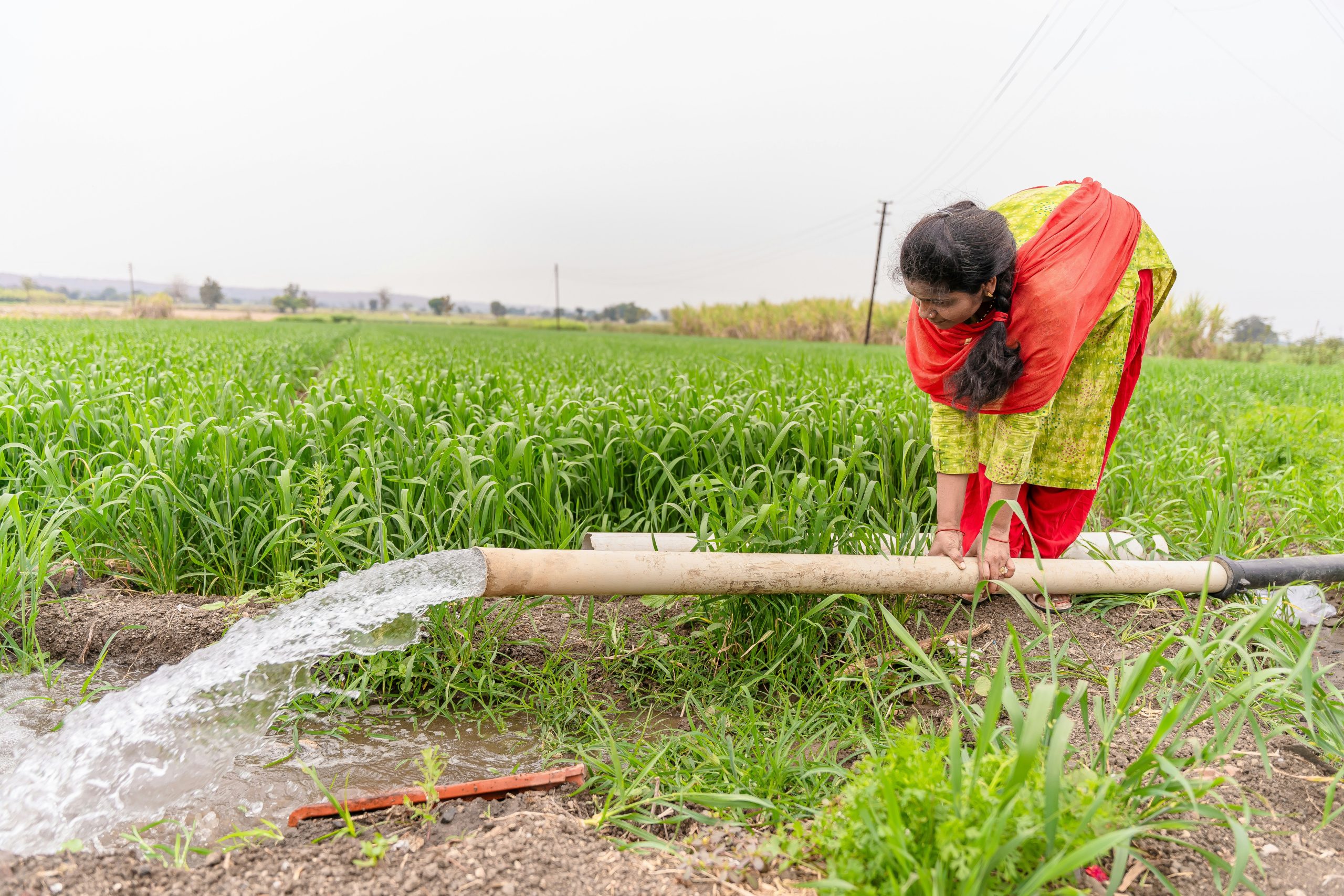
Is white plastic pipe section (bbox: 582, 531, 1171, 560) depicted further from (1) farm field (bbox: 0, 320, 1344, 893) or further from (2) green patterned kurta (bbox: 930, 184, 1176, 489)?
(2) green patterned kurta (bbox: 930, 184, 1176, 489)

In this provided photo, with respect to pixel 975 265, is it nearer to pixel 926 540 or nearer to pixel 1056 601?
pixel 926 540

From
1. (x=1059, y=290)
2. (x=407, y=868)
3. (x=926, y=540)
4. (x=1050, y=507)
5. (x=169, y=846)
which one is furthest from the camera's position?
(x=1050, y=507)

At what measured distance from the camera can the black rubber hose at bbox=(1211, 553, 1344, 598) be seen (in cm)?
256

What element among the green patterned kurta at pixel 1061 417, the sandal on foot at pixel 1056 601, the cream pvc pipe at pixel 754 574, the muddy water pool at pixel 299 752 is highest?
the green patterned kurta at pixel 1061 417

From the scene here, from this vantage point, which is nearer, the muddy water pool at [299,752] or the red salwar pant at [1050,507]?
the muddy water pool at [299,752]

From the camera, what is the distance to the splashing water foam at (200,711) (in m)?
1.59

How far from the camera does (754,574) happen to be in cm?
196

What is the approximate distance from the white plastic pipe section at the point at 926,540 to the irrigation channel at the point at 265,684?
39 centimetres

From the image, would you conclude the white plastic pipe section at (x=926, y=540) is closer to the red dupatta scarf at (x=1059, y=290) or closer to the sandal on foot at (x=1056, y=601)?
the sandal on foot at (x=1056, y=601)

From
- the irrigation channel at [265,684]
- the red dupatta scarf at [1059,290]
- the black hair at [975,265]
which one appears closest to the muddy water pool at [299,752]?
the irrigation channel at [265,684]

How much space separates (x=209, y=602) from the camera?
8.57 feet

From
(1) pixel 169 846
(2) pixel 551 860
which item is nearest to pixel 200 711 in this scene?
(1) pixel 169 846

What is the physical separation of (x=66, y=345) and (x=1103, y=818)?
10365 millimetres

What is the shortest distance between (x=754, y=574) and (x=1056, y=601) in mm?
1512
